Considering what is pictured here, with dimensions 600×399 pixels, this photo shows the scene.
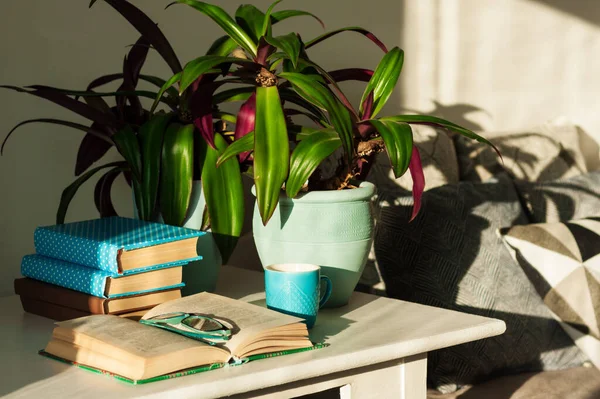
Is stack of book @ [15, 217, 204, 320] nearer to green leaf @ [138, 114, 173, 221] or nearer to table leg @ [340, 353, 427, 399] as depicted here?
green leaf @ [138, 114, 173, 221]

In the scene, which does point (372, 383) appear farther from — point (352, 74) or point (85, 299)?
point (352, 74)

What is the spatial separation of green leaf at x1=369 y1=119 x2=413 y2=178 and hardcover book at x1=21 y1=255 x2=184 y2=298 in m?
0.36

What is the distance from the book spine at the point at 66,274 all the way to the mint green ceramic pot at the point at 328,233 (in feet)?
0.93

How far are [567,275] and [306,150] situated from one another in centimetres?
86

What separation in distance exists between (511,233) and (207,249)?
2.58 feet

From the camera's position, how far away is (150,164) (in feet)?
4.44

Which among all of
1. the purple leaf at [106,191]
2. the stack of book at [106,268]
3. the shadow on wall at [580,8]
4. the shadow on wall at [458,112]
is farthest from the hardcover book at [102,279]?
the shadow on wall at [580,8]

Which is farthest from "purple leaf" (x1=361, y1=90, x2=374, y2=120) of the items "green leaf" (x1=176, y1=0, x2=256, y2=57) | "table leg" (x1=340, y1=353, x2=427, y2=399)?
"table leg" (x1=340, y1=353, x2=427, y2=399)

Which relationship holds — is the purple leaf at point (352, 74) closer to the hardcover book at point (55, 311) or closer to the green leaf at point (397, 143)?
the green leaf at point (397, 143)

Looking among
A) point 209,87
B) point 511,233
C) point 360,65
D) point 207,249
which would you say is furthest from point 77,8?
point 511,233

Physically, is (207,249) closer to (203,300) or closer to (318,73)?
(203,300)

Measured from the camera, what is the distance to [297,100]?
1.51m

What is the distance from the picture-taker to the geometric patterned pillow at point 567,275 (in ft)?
5.87

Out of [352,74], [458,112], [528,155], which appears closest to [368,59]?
[458,112]
